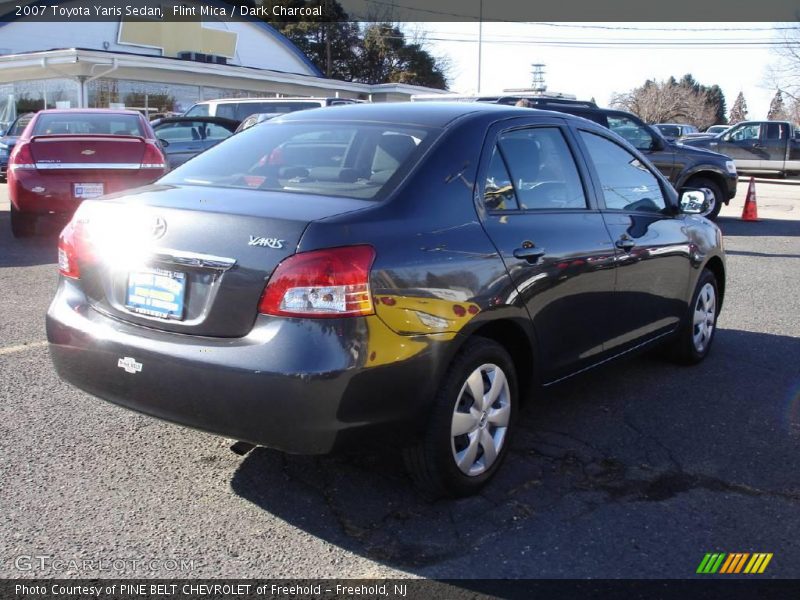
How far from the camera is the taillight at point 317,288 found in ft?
9.96

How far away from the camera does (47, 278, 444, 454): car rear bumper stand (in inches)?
119

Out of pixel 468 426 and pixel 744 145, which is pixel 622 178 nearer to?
pixel 468 426

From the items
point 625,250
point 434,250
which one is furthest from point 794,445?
point 434,250

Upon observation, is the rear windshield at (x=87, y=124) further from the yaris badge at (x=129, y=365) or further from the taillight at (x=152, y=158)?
the yaris badge at (x=129, y=365)

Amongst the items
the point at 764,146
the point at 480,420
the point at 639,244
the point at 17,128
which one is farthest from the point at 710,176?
the point at 17,128

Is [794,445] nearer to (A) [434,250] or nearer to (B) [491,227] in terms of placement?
(B) [491,227]

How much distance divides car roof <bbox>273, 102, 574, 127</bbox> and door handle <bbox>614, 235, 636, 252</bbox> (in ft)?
2.45

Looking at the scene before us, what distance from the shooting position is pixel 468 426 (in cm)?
353

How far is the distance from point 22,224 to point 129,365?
785 cm

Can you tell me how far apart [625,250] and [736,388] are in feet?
4.47

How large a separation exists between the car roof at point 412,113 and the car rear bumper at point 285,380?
50.1 inches

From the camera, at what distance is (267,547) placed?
3.16m

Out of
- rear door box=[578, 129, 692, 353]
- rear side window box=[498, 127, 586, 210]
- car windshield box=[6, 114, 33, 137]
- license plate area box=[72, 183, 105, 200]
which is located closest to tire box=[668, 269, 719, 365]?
rear door box=[578, 129, 692, 353]

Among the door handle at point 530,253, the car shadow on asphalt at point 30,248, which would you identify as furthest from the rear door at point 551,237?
the car shadow on asphalt at point 30,248
